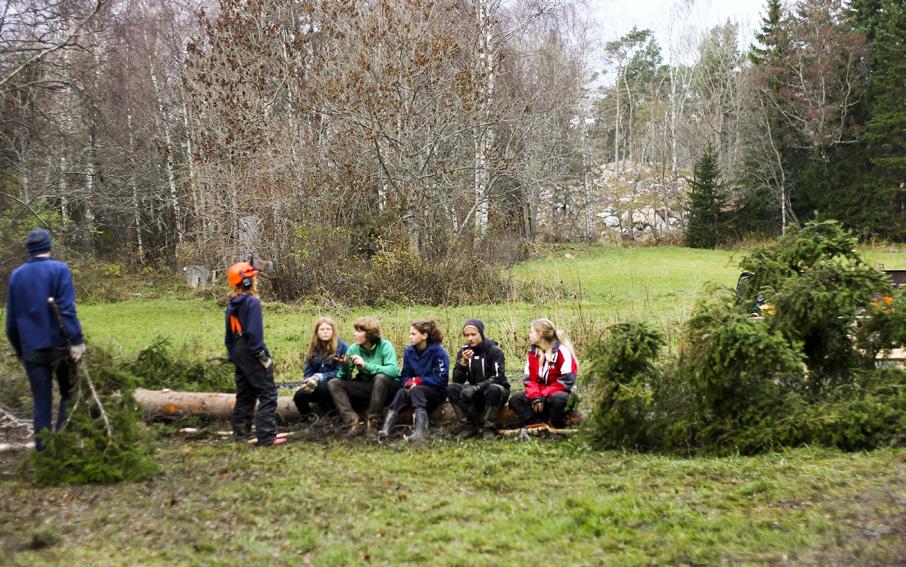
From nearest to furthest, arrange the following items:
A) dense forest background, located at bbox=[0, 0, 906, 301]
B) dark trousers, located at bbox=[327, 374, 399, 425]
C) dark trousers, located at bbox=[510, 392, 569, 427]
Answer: dark trousers, located at bbox=[510, 392, 569, 427] < dark trousers, located at bbox=[327, 374, 399, 425] < dense forest background, located at bbox=[0, 0, 906, 301]

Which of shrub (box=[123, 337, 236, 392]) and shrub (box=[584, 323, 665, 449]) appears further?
shrub (box=[123, 337, 236, 392])

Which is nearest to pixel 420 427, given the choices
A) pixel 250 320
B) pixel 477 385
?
pixel 477 385

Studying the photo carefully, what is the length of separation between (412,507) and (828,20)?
43.1 meters

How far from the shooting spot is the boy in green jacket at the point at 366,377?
28.0ft

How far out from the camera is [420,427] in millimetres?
8102

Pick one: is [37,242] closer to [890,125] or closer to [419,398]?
[419,398]

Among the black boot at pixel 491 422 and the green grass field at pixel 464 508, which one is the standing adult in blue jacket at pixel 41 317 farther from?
the black boot at pixel 491 422

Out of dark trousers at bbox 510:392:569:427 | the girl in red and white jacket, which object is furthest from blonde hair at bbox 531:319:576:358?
dark trousers at bbox 510:392:569:427

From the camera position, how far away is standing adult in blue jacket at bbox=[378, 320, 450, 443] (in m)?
8.30

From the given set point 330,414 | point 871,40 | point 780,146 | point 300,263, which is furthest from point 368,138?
point 871,40

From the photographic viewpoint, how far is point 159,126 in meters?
33.2

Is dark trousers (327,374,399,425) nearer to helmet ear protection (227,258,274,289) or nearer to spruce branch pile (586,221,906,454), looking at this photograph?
helmet ear protection (227,258,274,289)

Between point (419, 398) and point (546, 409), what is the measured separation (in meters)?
1.27

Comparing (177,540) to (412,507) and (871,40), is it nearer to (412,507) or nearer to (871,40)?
A: (412,507)
